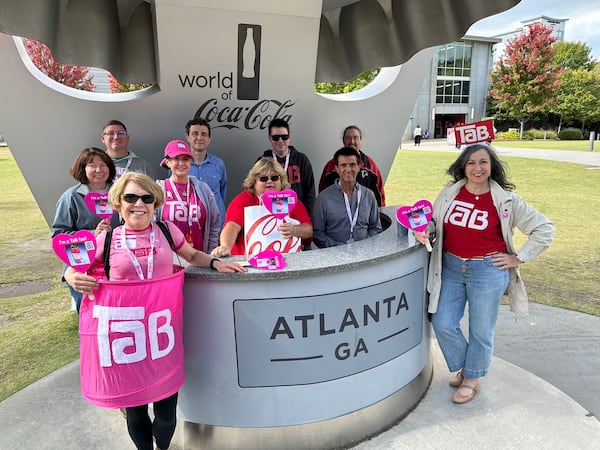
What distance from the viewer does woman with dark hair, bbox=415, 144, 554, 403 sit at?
9.50 feet

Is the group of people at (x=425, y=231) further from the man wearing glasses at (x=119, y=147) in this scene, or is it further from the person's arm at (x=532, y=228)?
the man wearing glasses at (x=119, y=147)

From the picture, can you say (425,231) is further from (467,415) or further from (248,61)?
(248,61)

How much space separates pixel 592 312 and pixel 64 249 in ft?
17.1

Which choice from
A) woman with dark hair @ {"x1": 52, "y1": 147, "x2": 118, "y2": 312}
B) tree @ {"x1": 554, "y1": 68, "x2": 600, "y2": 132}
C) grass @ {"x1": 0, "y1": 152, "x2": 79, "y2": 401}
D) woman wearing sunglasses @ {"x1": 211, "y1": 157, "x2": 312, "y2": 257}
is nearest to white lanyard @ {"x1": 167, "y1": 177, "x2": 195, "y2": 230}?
woman wearing sunglasses @ {"x1": 211, "y1": 157, "x2": 312, "y2": 257}

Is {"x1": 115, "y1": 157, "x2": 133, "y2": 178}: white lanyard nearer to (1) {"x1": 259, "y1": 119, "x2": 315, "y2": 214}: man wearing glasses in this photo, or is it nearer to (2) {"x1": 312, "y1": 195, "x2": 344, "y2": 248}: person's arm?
(1) {"x1": 259, "y1": 119, "x2": 315, "y2": 214}: man wearing glasses

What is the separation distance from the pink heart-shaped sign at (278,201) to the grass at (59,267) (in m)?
2.65

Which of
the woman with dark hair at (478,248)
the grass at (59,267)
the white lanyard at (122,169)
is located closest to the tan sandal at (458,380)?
the woman with dark hair at (478,248)

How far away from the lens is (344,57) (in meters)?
6.42

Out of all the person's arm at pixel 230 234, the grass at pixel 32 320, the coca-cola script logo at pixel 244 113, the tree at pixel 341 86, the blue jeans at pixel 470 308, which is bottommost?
the grass at pixel 32 320

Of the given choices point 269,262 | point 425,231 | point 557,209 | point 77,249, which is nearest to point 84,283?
point 77,249

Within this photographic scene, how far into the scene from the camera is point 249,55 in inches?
191

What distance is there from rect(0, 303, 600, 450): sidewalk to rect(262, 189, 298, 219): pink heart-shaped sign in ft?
5.07

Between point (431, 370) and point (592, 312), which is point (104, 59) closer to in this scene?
point (431, 370)

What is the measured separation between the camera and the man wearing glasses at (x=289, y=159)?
4238mm
